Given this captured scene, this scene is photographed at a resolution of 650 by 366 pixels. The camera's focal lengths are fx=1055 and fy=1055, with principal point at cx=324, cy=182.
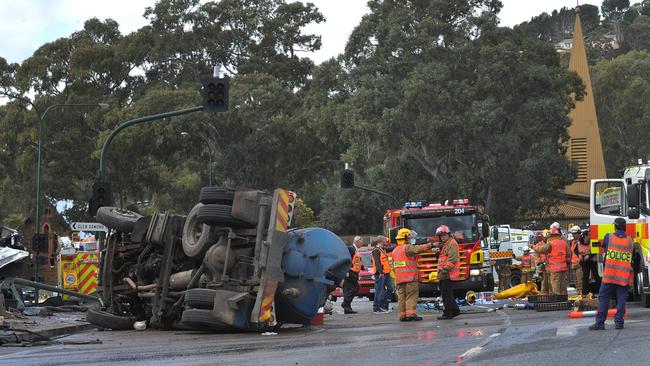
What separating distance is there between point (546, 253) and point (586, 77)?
52.5m

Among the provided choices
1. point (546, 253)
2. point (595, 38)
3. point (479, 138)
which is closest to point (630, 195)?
point (546, 253)

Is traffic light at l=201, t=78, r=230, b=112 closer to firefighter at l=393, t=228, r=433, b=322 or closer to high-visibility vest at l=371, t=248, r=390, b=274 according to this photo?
high-visibility vest at l=371, t=248, r=390, b=274

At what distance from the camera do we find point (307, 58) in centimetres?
6531

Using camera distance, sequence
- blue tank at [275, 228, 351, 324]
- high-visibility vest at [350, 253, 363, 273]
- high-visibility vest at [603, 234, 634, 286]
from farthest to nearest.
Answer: high-visibility vest at [350, 253, 363, 273] < blue tank at [275, 228, 351, 324] < high-visibility vest at [603, 234, 634, 286]

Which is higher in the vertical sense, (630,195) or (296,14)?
(296,14)

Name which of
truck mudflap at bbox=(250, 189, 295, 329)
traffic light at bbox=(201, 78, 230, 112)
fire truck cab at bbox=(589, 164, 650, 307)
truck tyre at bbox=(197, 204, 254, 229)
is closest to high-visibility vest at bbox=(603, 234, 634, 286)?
fire truck cab at bbox=(589, 164, 650, 307)

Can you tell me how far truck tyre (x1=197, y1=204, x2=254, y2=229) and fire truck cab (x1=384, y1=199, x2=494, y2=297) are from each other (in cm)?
943

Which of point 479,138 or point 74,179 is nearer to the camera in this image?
point 479,138

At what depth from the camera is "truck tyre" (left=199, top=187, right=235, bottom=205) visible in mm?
16938

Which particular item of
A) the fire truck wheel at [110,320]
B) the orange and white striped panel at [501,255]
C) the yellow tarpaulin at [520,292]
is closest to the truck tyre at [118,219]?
the fire truck wheel at [110,320]

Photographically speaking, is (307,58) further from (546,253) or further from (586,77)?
→ (546,253)

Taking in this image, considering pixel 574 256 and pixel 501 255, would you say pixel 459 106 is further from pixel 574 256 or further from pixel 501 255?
pixel 574 256

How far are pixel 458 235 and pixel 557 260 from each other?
497 centimetres

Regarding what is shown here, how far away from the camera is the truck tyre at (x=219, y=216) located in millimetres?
16625
